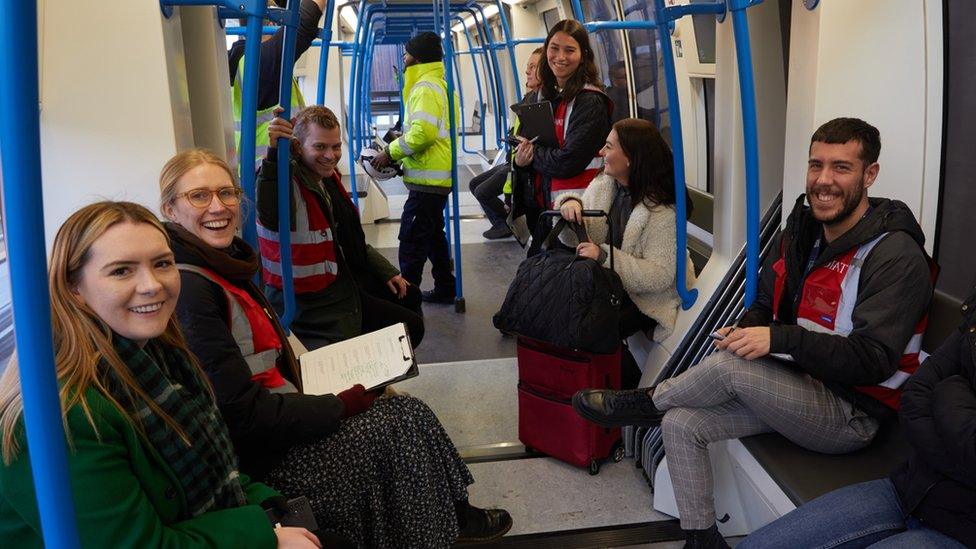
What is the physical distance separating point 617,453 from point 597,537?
1.81 feet

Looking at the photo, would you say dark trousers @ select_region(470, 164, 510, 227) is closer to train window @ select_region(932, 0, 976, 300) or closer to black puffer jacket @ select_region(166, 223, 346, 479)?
train window @ select_region(932, 0, 976, 300)

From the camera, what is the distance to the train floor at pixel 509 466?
2.59m

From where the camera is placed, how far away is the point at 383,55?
19.8 m

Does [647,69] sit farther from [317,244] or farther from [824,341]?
[824,341]

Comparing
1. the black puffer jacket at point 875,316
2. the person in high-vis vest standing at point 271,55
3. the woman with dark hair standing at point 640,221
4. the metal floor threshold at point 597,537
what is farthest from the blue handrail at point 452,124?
the black puffer jacket at point 875,316

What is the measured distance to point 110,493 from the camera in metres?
1.24

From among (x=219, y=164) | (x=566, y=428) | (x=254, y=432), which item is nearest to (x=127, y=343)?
(x=254, y=432)

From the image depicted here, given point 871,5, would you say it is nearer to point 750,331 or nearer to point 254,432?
point 750,331

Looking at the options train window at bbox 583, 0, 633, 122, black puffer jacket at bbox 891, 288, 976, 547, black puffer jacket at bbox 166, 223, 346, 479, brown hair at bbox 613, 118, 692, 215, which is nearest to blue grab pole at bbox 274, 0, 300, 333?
black puffer jacket at bbox 166, 223, 346, 479

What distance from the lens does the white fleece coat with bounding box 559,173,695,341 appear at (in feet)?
9.66

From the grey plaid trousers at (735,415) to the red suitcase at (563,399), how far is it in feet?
1.61

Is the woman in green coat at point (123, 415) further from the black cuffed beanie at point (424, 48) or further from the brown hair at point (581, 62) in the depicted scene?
the black cuffed beanie at point (424, 48)

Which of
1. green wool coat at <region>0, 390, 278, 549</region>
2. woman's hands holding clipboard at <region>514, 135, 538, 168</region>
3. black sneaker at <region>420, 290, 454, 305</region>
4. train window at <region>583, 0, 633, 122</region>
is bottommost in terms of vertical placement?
black sneaker at <region>420, 290, 454, 305</region>

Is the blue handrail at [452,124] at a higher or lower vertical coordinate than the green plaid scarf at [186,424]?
higher
